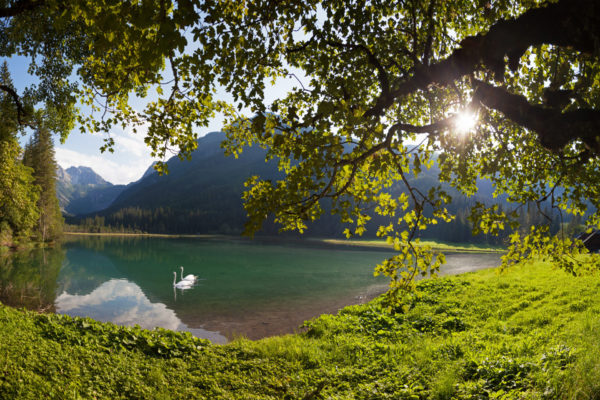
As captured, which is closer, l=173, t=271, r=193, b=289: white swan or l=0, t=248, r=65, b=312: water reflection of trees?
l=0, t=248, r=65, b=312: water reflection of trees

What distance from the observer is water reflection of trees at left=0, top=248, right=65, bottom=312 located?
21469mm

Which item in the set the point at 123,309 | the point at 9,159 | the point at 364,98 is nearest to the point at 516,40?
the point at 364,98

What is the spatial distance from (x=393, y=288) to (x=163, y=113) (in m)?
5.54

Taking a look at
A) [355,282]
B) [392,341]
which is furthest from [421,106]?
[355,282]

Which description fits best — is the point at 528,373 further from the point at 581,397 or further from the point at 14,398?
the point at 14,398

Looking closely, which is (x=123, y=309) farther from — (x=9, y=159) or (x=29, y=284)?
(x=9, y=159)

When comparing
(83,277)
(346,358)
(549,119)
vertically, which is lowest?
(83,277)

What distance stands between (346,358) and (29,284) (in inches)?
1225

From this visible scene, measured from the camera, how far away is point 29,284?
27.7 m

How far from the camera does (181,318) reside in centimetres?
2089

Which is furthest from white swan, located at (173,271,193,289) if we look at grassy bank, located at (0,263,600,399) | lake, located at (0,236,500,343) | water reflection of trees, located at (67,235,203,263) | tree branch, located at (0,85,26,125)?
water reflection of trees, located at (67,235,203,263)

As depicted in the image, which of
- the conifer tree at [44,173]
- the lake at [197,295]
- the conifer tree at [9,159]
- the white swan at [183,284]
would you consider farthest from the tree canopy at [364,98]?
the conifer tree at [44,173]

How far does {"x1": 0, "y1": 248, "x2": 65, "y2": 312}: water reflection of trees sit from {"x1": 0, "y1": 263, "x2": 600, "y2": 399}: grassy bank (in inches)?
498

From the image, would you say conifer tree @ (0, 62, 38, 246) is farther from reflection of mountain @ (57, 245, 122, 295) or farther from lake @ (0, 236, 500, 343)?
reflection of mountain @ (57, 245, 122, 295)
